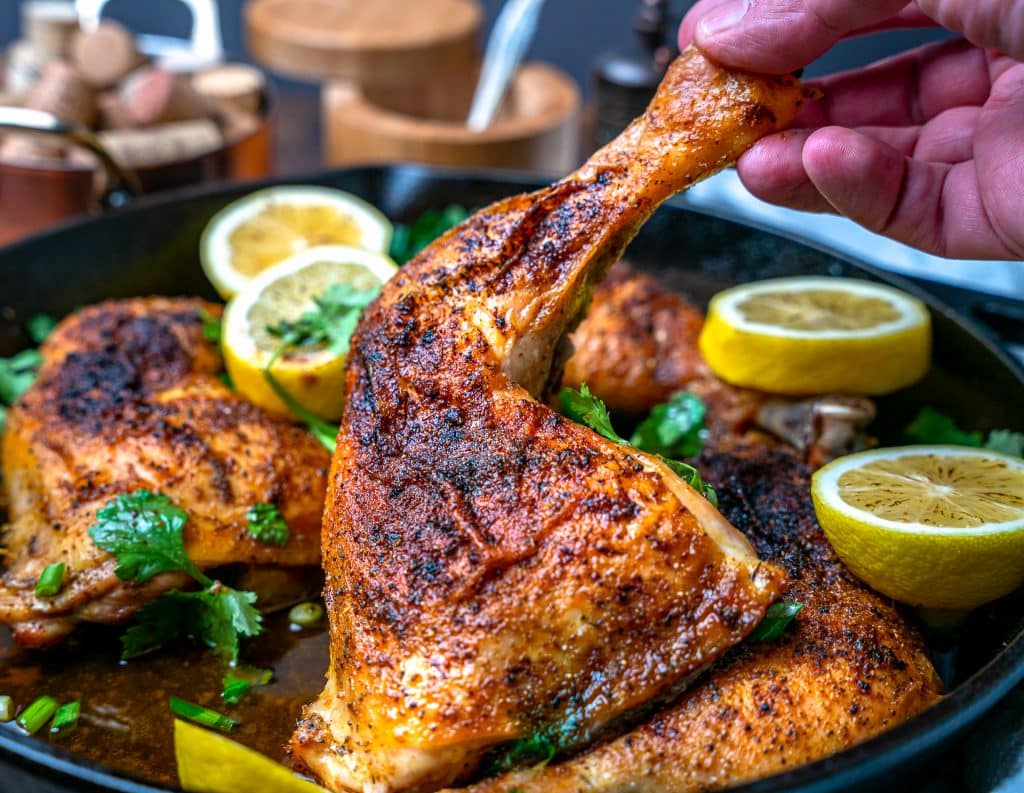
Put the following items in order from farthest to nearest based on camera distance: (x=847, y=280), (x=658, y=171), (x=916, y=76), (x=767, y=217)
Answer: (x=767, y=217)
(x=847, y=280)
(x=916, y=76)
(x=658, y=171)

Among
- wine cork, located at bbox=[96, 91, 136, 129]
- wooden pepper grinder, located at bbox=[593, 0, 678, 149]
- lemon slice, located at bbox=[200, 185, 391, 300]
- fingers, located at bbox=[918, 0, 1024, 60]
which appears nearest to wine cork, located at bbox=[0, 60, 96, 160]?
wine cork, located at bbox=[96, 91, 136, 129]

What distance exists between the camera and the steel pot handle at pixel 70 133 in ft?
7.95

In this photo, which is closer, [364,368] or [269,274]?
[364,368]

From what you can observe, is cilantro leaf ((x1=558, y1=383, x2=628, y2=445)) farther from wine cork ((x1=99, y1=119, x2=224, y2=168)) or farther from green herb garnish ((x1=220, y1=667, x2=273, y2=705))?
wine cork ((x1=99, y1=119, x2=224, y2=168))

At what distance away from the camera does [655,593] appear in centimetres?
135

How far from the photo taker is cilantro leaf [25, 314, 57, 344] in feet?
8.05

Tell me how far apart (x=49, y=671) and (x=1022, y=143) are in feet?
5.82

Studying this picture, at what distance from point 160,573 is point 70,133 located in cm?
131

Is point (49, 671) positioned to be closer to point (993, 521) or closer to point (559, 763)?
point (559, 763)

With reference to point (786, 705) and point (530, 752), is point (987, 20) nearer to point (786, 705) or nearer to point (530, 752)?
point (786, 705)

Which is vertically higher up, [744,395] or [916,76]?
[916,76]

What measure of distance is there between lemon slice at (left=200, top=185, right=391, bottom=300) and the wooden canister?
0.75 meters

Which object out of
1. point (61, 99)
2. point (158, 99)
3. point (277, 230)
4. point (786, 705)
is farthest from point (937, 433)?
point (61, 99)

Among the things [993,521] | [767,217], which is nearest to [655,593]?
[993,521]
